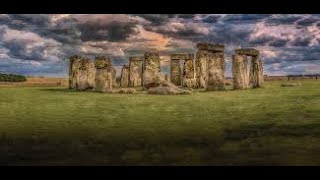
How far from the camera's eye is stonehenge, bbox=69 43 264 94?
20.7 metres

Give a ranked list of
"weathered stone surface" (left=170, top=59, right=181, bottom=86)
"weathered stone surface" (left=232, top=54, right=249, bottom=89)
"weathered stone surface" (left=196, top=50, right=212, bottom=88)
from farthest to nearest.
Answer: "weathered stone surface" (left=170, top=59, right=181, bottom=86) < "weathered stone surface" (left=196, top=50, right=212, bottom=88) < "weathered stone surface" (left=232, top=54, right=249, bottom=89)

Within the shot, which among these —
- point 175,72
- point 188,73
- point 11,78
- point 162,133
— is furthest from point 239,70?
point 162,133

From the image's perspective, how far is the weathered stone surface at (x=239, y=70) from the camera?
838 inches

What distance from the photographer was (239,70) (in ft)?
69.9

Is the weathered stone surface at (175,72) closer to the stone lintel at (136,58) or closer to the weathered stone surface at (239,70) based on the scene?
the stone lintel at (136,58)

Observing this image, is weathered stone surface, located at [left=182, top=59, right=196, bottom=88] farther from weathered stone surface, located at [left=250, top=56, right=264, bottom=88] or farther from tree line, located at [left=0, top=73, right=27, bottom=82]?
tree line, located at [left=0, top=73, right=27, bottom=82]

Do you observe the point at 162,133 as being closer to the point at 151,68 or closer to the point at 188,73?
the point at 151,68

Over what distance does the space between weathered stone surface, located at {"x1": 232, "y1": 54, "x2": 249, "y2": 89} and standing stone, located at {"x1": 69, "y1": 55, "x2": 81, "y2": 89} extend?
6482mm

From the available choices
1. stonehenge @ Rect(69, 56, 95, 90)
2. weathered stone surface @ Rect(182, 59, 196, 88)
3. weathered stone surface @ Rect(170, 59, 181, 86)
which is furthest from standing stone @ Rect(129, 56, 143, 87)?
stonehenge @ Rect(69, 56, 95, 90)

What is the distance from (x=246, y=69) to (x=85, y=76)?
260 inches

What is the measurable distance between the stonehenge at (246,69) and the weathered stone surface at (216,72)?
885 mm
